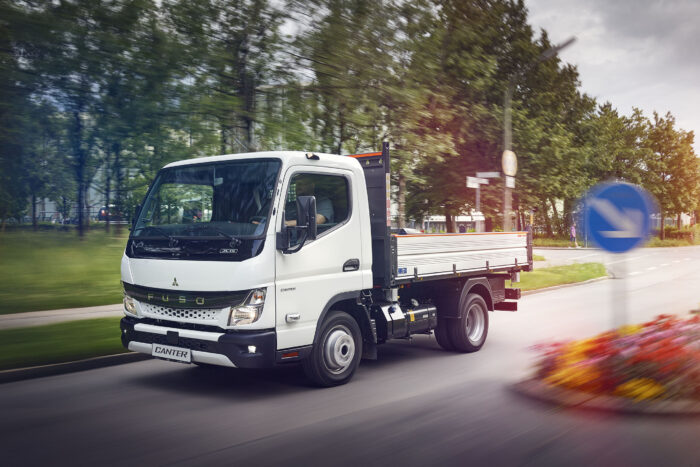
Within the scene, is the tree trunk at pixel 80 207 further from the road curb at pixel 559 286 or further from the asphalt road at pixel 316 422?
the road curb at pixel 559 286

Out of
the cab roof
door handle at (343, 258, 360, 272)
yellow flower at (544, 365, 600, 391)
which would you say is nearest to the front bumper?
door handle at (343, 258, 360, 272)

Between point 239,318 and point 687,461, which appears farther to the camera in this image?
point 239,318

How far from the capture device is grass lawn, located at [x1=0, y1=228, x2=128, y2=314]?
12.8 metres

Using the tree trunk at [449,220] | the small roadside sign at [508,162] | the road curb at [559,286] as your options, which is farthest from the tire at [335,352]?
the tree trunk at [449,220]

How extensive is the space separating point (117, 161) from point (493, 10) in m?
15.2

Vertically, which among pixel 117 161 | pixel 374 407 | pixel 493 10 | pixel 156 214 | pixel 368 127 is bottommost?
pixel 374 407

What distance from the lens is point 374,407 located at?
5.58m

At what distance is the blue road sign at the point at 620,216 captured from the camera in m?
5.84

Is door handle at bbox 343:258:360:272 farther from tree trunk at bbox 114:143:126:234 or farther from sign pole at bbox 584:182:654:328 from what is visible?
tree trunk at bbox 114:143:126:234

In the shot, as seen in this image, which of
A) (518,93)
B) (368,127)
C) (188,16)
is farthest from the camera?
(518,93)

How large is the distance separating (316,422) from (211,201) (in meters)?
2.31

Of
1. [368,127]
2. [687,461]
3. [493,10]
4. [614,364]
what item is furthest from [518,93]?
[687,461]

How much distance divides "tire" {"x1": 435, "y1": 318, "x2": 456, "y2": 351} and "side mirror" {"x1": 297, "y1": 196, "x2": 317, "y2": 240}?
3.06 meters

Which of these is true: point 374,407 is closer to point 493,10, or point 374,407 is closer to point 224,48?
point 224,48
